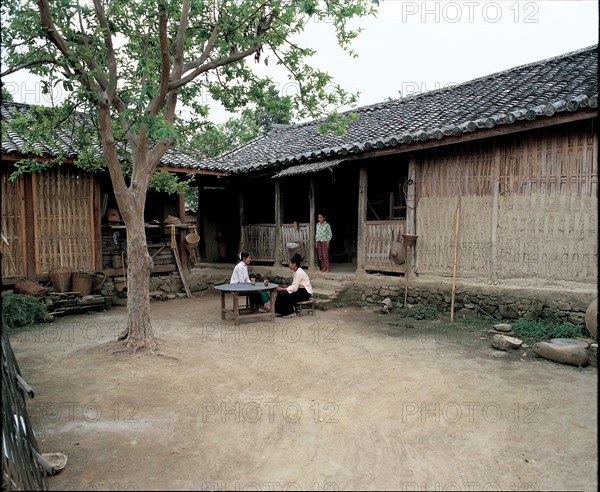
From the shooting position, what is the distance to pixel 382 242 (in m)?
9.59

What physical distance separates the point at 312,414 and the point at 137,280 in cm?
331

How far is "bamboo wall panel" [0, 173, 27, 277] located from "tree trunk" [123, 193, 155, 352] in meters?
4.34

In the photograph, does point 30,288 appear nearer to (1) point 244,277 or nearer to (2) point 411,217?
(1) point 244,277

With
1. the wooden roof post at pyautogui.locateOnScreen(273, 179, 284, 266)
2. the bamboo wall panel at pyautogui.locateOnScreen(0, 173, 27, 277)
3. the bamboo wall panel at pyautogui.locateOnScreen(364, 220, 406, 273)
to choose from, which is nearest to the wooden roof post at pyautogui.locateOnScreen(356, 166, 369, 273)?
the bamboo wall panel at pyautogui.locateOnScreen(364, 220, 406, 273)

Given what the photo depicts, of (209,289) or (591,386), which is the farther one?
(209,289)

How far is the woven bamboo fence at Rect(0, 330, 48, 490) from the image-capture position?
2.77 metres

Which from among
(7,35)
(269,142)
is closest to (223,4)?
(7,35)

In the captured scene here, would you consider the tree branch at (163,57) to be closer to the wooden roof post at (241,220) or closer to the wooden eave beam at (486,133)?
the wooden eave beam at (486,133)

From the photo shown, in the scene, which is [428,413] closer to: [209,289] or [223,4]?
[223,4]

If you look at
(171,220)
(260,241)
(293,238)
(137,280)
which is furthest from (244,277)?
(260,241)

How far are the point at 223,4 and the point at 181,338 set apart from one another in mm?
5072

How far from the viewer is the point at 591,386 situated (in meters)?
4.87

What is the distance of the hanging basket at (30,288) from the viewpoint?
8.70 meters

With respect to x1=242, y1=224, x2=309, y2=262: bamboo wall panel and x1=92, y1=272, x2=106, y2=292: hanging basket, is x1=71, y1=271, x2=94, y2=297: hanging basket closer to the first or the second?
x1=92, y1=272, x2=106, y2=292: hanging basket
